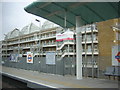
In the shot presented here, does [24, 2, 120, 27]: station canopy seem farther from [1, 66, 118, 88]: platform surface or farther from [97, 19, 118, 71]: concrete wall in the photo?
[97, 19, 118, 71]: concrete wall

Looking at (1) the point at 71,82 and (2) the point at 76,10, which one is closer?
(1) the point at 71,82

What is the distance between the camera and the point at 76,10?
12758mm

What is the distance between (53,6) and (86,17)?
326 cm

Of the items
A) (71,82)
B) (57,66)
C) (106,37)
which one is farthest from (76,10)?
(106,37)

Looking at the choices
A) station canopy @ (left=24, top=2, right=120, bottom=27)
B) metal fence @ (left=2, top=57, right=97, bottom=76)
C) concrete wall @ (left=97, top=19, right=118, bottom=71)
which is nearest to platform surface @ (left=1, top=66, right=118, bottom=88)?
metal fence @ (left=2, top=57, right=97, bottom=76)

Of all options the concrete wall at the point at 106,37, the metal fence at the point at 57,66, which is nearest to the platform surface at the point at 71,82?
the metal fence at the point at 57,66

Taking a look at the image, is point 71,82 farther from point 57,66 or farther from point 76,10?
point 76,10

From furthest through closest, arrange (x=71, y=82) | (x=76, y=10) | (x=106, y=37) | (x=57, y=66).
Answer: (x=106, y=37) → (x=57, y=66) → (x=76, y=10) → (x=71, y=82)

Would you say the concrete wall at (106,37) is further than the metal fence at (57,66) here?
Yes

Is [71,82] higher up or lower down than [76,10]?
lower down

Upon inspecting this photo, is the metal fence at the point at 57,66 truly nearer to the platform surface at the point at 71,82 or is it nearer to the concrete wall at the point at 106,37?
the platform surface at the point at 71,82

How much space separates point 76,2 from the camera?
1083cm

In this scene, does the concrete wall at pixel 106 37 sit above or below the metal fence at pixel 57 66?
above

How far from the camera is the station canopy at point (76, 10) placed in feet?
37.8
